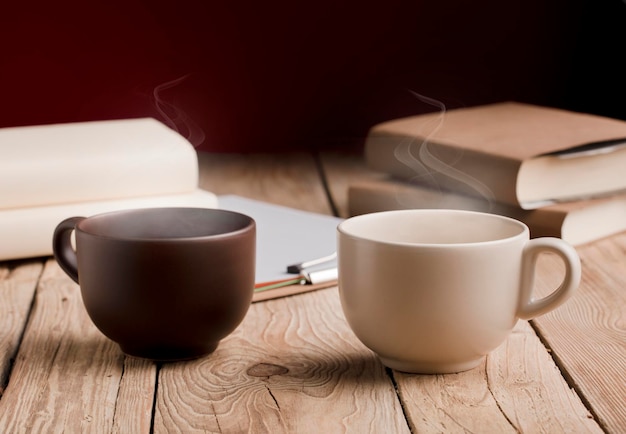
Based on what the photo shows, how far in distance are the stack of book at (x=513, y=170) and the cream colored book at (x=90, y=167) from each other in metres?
0.29

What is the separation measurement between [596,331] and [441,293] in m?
0.23

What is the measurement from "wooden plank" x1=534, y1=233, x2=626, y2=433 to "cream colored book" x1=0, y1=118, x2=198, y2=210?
455 millimetres

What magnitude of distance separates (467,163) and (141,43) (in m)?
0.93

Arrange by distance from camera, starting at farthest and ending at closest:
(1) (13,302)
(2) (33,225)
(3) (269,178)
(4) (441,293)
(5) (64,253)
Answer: (3) (269,178)
(2) (33,225)
(1) (13,302)
(5) (64,253)
(4) (441,293)

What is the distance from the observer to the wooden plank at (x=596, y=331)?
1.98 ft

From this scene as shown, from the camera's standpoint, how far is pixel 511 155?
3.36 ft

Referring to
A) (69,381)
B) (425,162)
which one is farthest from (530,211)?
(69,381)

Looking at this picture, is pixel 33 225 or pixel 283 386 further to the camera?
pixel 33 225

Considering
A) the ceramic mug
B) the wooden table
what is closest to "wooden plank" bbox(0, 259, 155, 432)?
the wooden table

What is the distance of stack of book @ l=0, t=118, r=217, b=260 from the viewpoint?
3.20 feet

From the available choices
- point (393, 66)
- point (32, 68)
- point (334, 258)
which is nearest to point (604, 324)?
point (334, 258)

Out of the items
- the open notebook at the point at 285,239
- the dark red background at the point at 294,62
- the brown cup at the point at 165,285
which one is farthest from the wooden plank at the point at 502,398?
the dark red background at the point at 294,62

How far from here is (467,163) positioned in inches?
43.1

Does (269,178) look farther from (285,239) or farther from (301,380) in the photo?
(301,380)
